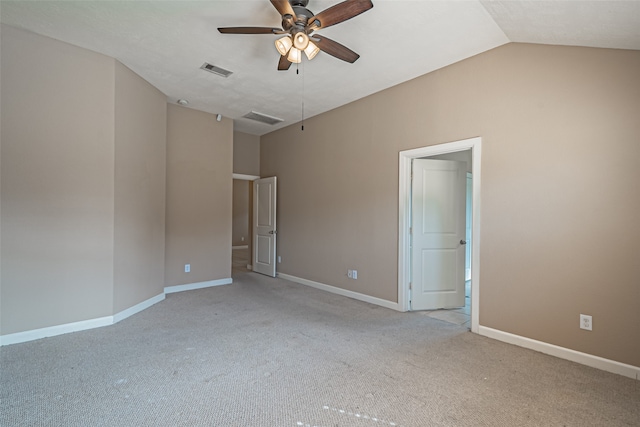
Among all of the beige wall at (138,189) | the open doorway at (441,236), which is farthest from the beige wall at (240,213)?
the open doorway at (441,236)

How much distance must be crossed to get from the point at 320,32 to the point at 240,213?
9.39 metres

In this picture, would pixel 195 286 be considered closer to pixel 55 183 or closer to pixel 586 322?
pixel 55 183

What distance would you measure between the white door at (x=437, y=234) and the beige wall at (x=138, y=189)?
11.4 ft

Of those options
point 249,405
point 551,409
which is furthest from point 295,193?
point 551,409

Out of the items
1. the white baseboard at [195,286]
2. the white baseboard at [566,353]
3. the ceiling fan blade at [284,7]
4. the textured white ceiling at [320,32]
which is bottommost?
the white baseboard at [195,286]

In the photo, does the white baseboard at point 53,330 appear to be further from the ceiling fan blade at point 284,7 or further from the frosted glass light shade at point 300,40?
the ceiling fan blade at point 284,7

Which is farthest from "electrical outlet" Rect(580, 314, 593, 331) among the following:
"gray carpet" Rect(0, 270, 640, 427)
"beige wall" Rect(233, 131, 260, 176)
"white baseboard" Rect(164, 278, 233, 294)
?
"beige wall" Rect(233, 131, 260, 176)

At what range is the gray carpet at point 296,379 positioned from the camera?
73.8 inches

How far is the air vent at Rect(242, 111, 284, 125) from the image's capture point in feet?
17.2

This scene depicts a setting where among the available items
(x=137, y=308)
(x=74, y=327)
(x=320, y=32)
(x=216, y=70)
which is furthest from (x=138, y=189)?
(x=320, y=32)

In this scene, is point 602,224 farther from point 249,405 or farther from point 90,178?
point 90,178

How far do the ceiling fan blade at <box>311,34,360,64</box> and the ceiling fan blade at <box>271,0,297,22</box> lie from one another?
0.76 ft

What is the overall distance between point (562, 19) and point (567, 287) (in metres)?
2.14

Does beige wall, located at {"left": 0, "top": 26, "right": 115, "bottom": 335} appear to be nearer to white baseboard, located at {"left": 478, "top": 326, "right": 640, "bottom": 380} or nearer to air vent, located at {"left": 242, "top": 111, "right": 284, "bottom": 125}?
air vent, located at {"left": 242, "top": 111, "right": 284, "bottom": 125}
